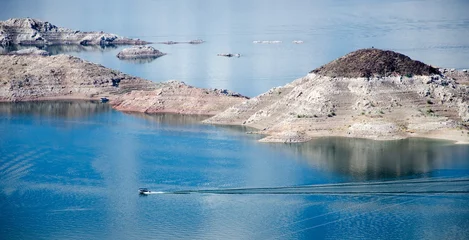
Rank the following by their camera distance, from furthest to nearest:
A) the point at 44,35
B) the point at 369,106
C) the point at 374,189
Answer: the point at 44,35 < the point at 369,106 < the point at 374,189

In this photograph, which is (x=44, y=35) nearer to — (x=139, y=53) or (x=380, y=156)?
(x=139, y=53)

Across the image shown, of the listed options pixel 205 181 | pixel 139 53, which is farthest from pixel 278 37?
pixel 205 181

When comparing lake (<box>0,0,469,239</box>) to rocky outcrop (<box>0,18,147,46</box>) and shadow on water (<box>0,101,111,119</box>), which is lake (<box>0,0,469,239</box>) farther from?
rocky outcrop (<box>0,18,147,46</box>)

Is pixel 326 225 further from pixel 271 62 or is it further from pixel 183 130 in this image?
pixel 271 62

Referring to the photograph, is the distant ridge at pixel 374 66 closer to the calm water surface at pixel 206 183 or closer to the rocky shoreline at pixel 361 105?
the rocky shoreline at pixel 361 105

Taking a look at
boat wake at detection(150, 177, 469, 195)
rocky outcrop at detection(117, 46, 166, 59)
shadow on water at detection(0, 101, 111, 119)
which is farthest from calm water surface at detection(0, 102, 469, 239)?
rocky outcrop at detection(117, 46, 166, 59)

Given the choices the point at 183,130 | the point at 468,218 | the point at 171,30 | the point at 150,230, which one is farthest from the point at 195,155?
the point at 171,30
